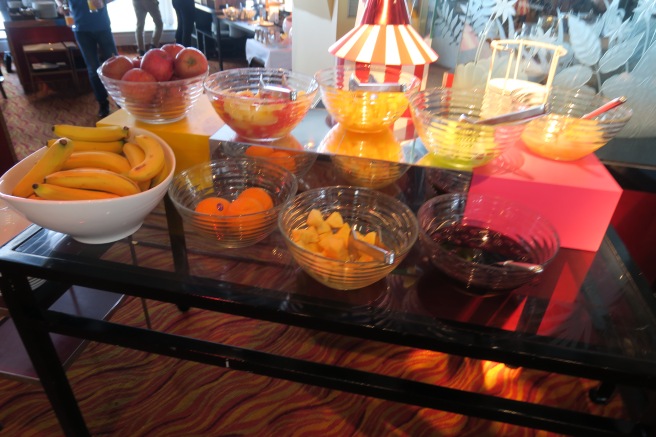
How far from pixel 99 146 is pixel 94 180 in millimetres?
161

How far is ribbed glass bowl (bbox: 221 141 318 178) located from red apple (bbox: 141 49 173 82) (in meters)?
0.21

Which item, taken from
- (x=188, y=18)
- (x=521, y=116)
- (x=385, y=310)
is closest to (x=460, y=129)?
(x=521, y=116)

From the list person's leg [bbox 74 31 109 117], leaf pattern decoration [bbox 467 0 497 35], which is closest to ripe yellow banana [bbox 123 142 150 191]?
leaf pattern decoration [bbox 467 0 497 35]

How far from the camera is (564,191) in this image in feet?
2.85

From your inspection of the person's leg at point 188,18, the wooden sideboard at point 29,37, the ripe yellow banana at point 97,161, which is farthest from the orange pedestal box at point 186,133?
the person's leg at point 188,18

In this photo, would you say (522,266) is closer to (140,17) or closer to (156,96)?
(156,96)

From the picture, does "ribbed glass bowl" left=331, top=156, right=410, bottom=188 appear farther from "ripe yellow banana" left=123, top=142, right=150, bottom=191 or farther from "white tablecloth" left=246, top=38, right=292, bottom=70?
"white tablecloth" left=246, top=38, right=292, bottom=70

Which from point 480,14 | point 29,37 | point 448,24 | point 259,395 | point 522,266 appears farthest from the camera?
point 29,37

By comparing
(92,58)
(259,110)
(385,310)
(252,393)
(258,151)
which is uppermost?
(259,110)

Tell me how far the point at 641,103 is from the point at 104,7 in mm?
3299

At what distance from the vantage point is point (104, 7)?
10.8ft

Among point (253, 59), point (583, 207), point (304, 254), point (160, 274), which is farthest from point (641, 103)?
point (253, 59)

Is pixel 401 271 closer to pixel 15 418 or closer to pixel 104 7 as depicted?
pixel 15 418

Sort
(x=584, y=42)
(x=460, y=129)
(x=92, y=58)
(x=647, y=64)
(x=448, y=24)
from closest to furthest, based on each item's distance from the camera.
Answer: (x=460, y=129) < (x=647, y=64) < (x=584, y=42) < (x=448, y=24) < (x=92, y=58)
